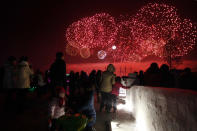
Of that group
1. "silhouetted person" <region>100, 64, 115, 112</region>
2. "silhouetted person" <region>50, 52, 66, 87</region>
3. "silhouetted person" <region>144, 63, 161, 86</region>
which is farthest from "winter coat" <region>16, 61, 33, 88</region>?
"silhouetted person" <region>144, 63, 161, 86</region>

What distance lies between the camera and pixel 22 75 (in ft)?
25.8

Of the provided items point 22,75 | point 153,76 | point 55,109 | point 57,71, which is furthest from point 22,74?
point 153,76

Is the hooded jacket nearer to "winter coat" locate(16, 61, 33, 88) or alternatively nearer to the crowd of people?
the crowd of people

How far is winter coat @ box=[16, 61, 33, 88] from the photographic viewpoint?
7.77 m

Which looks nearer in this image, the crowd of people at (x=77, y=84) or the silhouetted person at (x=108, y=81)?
the crowd of people at (x=77, y=84)

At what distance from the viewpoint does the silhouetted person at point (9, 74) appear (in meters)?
7.67

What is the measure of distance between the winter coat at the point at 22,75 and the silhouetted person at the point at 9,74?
0.14 meters

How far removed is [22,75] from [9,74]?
47 centimetres

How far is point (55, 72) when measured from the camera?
22.0 feet

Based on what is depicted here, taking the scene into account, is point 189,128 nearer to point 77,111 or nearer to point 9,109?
point 77,111

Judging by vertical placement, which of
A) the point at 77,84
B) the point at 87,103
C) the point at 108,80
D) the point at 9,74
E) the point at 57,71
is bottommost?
the point at 87,103

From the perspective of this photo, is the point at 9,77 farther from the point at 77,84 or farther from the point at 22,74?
the point at 77,84

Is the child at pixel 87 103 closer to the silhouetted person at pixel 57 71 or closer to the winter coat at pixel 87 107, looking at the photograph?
the winter coat at pixel 87 107

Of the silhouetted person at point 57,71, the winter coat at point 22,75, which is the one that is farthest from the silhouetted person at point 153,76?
the winter coat at point 22,75
